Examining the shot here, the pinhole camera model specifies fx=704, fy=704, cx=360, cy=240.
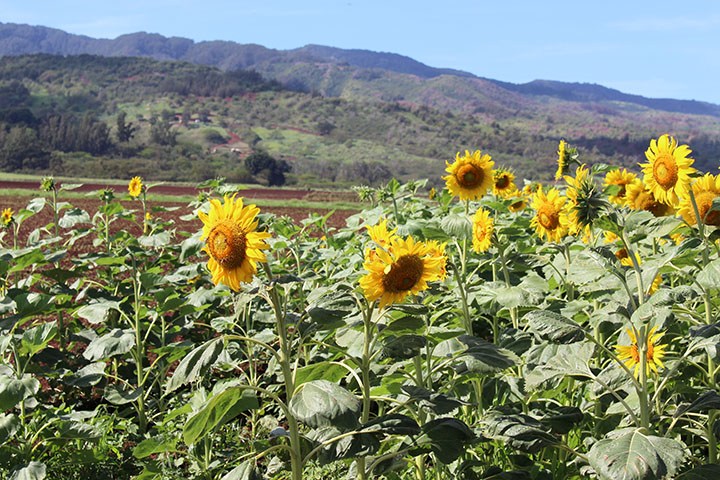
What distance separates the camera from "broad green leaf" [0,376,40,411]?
8.71 ft

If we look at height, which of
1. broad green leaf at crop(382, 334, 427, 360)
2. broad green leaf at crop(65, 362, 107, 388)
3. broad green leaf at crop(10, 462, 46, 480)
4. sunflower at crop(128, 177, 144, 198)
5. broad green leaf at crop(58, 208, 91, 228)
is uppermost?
broad green leaf at crop(382, 334, 427, 360)

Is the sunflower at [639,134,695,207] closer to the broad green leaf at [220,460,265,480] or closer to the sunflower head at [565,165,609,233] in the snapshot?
the sunflower head at [565,165,609,233]

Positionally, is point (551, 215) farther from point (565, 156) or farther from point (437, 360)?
point (437, 360)

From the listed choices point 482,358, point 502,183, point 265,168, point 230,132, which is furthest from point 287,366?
point 230,132

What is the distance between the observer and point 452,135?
333ft

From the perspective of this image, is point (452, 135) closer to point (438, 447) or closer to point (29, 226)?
point (29, 226)

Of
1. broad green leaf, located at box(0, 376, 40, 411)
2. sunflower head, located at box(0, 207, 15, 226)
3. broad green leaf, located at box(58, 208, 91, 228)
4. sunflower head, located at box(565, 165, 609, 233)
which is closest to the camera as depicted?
sunflower head, located at box(565, 165, 609, 233)

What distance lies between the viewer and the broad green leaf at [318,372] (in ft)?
6.95

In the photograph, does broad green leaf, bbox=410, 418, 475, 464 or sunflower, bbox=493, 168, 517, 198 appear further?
sunflower, bbox=493, 168, 517, 198

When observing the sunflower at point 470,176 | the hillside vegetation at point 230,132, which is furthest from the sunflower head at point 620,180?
the hillside vegetation at point 230,132

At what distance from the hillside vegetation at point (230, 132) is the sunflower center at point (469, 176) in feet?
189

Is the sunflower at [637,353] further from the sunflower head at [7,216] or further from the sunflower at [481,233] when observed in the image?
the sunflower head at [7,216]

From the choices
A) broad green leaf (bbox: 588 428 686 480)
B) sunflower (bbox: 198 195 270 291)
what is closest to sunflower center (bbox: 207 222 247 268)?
sunflower (bbox: 198 195 270 291)

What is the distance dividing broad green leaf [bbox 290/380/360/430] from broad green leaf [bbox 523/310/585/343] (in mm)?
521
